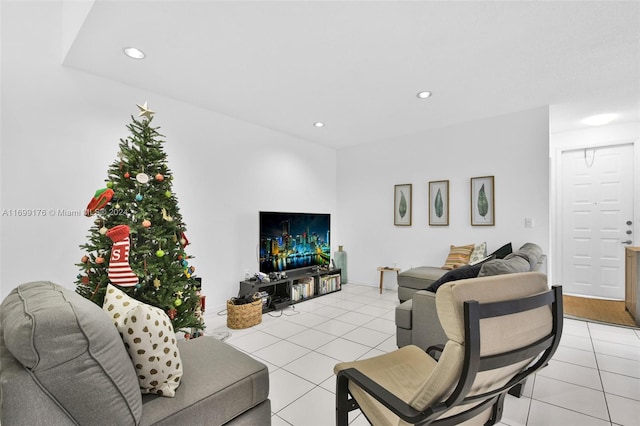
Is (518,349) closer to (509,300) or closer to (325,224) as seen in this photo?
(509,300)

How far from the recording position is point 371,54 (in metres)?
2.51

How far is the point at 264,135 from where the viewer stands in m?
4.42

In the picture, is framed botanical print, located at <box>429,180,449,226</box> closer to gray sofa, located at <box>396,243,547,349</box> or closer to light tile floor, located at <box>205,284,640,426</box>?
light tile floor, located at <box>205,284,640,426</box>

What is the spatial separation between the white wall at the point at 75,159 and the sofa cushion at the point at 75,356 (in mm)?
1907

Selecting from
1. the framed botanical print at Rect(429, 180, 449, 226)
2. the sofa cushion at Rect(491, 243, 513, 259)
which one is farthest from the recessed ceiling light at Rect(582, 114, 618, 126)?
the sofa cushion at Rect(491, 243, 513, 259)

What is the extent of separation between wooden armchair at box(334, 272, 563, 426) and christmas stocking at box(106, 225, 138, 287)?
5.17ft

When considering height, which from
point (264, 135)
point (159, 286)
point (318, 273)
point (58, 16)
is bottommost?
point (318, 273)

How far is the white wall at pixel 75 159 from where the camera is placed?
2.39 m

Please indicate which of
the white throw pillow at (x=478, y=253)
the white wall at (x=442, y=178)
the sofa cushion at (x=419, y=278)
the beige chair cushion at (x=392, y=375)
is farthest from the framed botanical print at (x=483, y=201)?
the beige chair cushion at (x=392, y=375)

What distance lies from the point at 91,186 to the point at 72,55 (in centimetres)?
113

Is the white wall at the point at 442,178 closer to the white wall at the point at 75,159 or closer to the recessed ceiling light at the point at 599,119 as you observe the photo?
the recessed ceiling light at the point at 599,119

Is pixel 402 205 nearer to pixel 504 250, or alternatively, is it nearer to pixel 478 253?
pixel 478 253

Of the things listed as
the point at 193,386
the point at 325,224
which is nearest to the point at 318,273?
the point at 325,224

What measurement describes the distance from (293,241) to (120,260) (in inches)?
104
